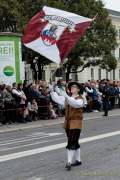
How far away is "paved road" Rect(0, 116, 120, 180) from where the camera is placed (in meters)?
9.92

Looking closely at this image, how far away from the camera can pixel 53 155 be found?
40.7ft

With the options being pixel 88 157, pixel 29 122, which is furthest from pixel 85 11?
pixel 88 157

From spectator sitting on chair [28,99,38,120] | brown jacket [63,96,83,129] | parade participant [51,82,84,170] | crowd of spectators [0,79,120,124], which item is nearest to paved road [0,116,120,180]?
parade participant [51,82,84,170]

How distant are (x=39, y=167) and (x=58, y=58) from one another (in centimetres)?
450

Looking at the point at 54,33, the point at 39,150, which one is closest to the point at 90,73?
the point at 54,33

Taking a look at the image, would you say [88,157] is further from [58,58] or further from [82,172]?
[58,58]

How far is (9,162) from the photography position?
11477mm

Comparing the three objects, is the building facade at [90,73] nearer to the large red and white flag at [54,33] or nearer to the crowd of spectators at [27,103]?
the crowd of spectators at [27,103]

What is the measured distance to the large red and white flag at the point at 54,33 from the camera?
1520 cm

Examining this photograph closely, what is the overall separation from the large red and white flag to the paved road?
2.39 metres

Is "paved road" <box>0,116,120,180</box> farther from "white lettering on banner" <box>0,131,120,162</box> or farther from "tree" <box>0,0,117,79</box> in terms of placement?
"tree" <box>0,0,117,79</box>

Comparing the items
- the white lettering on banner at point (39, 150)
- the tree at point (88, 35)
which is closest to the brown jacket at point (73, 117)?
the white lettering on banner at point (39, 150)

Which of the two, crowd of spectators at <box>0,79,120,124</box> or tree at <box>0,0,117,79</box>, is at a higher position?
tree at <box>0,0,117,79</box>

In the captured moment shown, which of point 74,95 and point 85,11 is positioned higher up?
point 85,11
